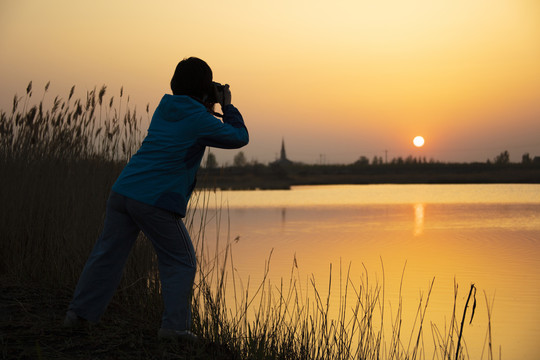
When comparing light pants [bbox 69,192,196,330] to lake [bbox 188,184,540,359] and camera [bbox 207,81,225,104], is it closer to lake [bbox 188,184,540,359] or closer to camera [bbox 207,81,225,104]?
camera [bbox 207,81,225,104]

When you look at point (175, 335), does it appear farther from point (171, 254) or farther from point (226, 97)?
point (226, 97)

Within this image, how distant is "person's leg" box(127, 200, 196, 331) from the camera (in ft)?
11.0

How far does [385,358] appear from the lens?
4.81 m

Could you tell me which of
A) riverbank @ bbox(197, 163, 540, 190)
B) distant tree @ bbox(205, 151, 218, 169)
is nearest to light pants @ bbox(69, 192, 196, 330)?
distant tree @ bbox(205, 151, 218, 169)

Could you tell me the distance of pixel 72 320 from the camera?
3738 mm

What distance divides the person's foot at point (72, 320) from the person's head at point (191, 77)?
1.54 m

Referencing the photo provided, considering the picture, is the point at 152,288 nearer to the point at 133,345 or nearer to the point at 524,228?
the point at 133,345

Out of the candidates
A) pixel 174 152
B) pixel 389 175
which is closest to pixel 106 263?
pixel 174 152

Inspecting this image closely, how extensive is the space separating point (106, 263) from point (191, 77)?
1.24m

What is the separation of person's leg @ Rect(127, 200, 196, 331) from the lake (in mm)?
908

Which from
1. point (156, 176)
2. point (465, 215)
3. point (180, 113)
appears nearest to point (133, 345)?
point (156, 176)

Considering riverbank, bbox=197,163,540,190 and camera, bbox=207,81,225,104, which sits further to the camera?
riverbank, bbox=197,163,540,190

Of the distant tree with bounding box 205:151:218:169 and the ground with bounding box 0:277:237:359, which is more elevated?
the distant tree with bounding box 205:151:218:169

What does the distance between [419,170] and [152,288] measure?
180ft
